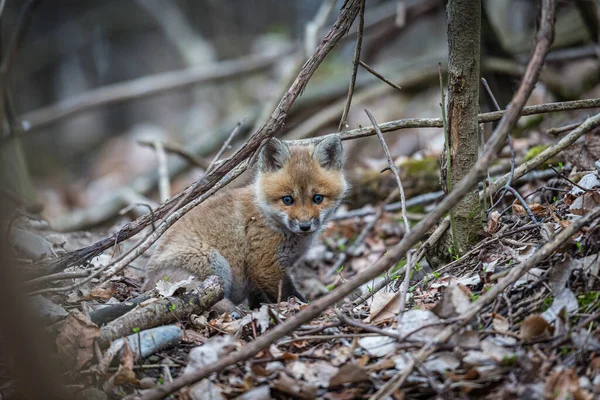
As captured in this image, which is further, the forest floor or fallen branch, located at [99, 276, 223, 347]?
fallen branch, located at [99, 276, 223, 347]

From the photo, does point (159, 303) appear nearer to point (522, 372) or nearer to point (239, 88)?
point (522, 372)

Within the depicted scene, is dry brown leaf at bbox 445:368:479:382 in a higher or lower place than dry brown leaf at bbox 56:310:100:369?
lower

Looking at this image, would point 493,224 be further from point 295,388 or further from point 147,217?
point 147,217

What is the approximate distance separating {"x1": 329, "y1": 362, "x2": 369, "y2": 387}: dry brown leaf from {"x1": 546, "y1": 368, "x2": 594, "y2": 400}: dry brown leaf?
946 mm

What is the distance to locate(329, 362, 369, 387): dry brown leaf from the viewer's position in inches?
117

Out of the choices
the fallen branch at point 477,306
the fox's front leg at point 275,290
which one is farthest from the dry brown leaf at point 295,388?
the fox's front leg at point 275,290

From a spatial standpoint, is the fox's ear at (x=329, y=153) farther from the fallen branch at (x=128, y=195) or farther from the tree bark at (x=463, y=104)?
the fallen branch at (x=128, y=195)

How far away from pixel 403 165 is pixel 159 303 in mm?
4345

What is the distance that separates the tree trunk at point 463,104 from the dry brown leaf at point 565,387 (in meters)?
1.75

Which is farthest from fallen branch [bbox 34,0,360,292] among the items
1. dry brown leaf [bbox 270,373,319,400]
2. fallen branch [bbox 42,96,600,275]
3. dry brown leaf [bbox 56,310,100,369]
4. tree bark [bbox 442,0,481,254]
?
dry brown leaf [bbox 270,373,319,400]

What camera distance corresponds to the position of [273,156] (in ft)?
18.3

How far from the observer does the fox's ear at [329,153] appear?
5359mm

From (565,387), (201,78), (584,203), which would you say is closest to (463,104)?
(584,203)

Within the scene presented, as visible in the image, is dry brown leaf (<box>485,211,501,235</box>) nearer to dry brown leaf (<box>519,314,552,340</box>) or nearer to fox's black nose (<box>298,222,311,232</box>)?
dry brown leaf (<box>519,314,552,340</box>)
